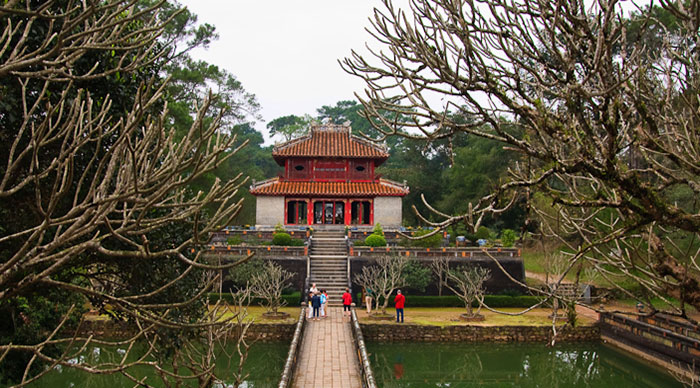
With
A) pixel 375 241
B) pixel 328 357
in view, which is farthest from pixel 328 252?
pixel 328 357

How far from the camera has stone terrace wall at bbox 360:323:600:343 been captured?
17625 mm

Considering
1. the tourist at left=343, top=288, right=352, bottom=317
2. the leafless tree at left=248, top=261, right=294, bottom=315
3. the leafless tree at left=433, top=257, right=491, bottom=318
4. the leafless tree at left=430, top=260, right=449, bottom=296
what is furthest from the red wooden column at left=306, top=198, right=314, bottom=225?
the tourist at left=343, top=288, right=352, bottom=317

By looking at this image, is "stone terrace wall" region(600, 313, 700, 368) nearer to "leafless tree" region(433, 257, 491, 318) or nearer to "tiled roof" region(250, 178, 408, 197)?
"leafless tree" region(433, 257, 491, 318)

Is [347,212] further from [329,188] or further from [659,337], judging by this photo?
[659,337]

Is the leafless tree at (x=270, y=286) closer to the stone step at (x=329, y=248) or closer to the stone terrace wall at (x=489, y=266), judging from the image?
the stone terrace wall at (x=489, y=266)

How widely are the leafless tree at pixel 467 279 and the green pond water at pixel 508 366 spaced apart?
1.83 meters

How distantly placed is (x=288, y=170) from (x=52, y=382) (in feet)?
57.4

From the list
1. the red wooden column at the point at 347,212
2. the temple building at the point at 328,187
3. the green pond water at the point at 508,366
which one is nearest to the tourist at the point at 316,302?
the green pond water at the point at 508,366

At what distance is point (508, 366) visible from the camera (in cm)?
1579

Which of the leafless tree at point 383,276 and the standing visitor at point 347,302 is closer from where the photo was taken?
the standing visitor at point 347,302

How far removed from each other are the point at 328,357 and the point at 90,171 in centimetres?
815

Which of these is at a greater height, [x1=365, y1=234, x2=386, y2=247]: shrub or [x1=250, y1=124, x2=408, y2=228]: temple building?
[x1=250, y1=124, x2=408, y2=228]: temple building

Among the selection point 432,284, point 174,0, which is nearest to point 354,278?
point 432,284

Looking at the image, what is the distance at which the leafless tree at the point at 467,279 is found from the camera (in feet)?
62.0
